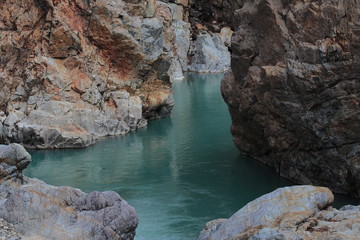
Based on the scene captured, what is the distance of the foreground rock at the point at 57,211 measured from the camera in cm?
1662

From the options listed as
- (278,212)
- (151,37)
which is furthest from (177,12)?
(278,212)

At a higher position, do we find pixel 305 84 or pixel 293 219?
pixel 305 84

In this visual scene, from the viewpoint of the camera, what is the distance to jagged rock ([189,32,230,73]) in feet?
324

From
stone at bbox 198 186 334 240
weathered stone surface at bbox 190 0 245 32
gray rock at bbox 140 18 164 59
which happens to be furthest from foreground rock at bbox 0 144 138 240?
weathered stone surface at bbox 190 0 245 32

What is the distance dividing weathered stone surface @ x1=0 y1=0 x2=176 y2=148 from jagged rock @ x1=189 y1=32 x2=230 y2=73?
5234 centimetres

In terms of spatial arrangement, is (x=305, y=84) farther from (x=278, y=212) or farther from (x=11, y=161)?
(x=11, y=161)

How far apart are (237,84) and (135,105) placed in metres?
14.1

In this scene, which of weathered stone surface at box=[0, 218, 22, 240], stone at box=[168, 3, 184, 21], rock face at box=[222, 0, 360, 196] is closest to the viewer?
weathered stone surface at box=[0, 218, 22, 240]

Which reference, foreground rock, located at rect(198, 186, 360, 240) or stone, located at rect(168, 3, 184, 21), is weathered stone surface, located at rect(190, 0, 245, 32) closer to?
stone, located at rect(168, 3, 184, 21)

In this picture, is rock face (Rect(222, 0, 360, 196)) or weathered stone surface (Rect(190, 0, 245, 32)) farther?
weathered stone surface (Rect(190, 0, 245, 32))

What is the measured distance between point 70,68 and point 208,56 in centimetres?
5917

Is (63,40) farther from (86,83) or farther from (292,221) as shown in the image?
(292,221)

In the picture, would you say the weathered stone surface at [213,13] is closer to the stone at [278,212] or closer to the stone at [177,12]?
the stone at [177,12]

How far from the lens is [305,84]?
25062 mm
